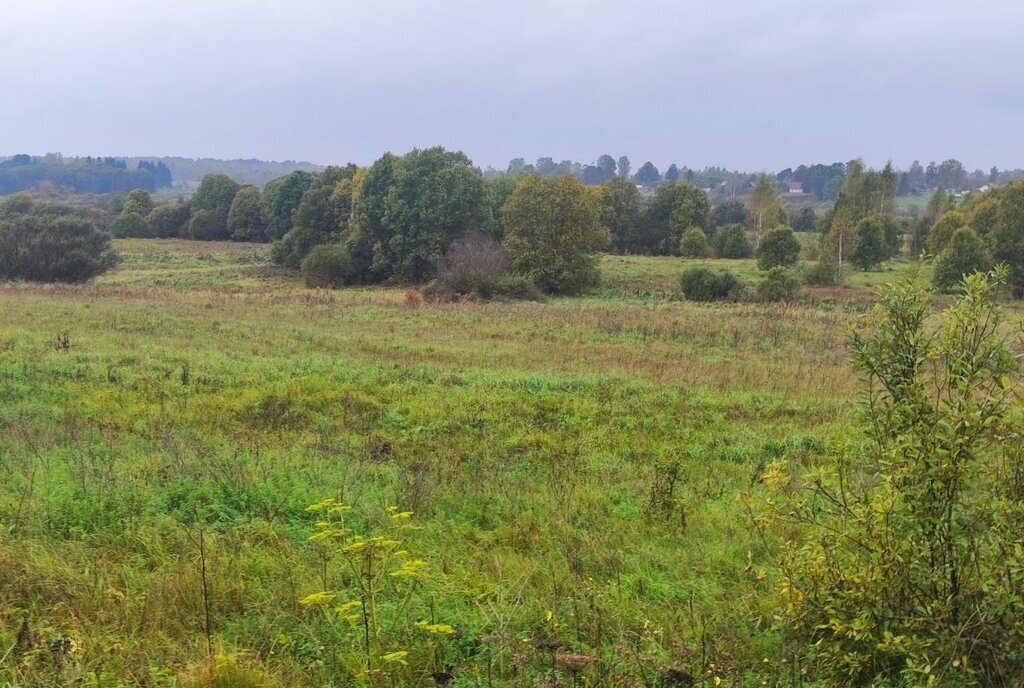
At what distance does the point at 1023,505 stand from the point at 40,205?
55.1 metres

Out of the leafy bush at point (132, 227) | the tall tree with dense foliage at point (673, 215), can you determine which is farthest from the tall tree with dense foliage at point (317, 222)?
the leafy bush at point (132, 227)

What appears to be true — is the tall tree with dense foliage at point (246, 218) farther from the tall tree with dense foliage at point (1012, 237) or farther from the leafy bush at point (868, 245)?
the tall tree with dense foliage at point (1012, 237)

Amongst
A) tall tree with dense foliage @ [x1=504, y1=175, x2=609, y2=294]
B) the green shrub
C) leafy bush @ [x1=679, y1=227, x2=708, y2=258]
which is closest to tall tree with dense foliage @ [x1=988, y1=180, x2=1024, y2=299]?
leafy bush @ [x1=679, y1=227, x2=708, y2=258]

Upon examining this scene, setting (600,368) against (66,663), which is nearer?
(66,663)

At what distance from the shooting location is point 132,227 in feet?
237

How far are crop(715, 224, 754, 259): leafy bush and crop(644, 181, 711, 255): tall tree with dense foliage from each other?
269 centimetres

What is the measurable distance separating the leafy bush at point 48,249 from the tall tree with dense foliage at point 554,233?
76.0ft

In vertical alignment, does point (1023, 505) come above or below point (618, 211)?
below

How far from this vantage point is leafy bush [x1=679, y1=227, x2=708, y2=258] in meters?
57.7

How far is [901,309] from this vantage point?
3.61 metres

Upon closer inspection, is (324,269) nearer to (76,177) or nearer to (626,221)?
(626,221)

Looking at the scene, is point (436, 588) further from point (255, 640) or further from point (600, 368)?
point (600, 368)

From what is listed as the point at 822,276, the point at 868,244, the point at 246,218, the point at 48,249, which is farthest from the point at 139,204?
the point at 868,244

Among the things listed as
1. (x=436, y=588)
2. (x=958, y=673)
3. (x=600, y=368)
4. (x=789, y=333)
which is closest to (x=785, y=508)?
(x=958, y=673)
